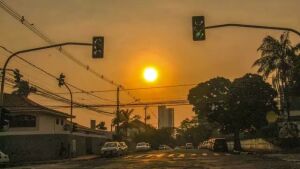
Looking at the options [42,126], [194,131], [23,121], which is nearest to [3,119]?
[23,121]

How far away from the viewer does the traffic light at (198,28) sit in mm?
22109

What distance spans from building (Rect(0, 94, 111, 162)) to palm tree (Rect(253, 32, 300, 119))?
931 inches

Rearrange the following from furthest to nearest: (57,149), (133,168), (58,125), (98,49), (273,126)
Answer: (273,126) → (58,125) → (57,149) → (133,168) → (98,49)

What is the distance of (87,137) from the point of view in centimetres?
6894

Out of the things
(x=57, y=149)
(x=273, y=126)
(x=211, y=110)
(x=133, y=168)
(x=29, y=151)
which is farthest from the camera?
(x=211, y=110)

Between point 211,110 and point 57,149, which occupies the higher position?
point 211,110

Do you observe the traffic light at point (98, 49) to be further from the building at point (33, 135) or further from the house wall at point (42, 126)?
the house wall at point (42, 126)

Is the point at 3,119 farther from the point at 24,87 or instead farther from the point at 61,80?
the point at 24,87

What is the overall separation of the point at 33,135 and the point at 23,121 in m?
2.64

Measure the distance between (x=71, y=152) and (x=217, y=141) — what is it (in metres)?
20.5

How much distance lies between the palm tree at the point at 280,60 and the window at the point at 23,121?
26910 millimetres

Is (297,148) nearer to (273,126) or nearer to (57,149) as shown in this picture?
(273,126)

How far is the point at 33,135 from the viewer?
168ft

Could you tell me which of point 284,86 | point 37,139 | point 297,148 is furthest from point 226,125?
point 37,139
